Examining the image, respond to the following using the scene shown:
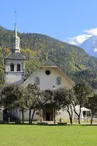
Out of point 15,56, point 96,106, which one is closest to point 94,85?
point 15,56

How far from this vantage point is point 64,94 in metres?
56.5

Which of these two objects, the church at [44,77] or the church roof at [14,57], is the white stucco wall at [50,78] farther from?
the church roof at [14,57]

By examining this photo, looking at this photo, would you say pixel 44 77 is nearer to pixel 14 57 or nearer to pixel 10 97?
pixel 14 57

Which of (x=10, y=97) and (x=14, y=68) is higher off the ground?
(x=14, y=68)

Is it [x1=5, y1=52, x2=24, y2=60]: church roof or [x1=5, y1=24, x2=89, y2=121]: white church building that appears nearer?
[x1=5, y1=24, x2=89, y2=121]: white church building

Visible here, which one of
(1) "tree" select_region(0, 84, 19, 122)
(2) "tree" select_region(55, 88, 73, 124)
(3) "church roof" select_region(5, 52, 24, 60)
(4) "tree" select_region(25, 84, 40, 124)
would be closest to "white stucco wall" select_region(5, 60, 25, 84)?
(3) "church roof" select_region(5, 52, 24, 60)

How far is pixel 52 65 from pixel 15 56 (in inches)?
400

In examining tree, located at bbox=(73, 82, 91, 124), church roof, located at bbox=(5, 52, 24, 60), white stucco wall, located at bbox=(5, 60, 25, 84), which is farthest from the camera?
church roof, located at bbox=(5, 52, 24, 60)

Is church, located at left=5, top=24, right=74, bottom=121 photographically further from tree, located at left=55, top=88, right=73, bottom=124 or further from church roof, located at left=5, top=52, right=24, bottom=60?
tree, located at left=55, top=88, right=73, bottom=124

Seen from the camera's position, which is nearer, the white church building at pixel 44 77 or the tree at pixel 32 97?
the tree at pixel 32 97

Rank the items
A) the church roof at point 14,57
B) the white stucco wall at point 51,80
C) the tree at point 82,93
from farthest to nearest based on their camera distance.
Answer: the church roof at point 14,57 < the white stucco wall at point 51,80 < the tree at point 82,93
